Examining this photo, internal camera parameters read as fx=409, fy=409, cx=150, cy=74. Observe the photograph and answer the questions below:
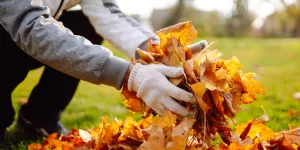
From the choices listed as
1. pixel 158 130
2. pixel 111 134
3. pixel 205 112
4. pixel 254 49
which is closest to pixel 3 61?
pixel 111 134

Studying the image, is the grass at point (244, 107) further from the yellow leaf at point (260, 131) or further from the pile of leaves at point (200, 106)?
the yellow leaf at point (260, 131)

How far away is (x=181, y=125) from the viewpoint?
146cm

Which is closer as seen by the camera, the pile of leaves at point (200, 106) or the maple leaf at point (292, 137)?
the pile of leaves at point (200, 106)

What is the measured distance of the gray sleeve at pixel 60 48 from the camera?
158 centimetres

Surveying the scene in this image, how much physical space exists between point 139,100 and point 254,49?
9012 millimetres

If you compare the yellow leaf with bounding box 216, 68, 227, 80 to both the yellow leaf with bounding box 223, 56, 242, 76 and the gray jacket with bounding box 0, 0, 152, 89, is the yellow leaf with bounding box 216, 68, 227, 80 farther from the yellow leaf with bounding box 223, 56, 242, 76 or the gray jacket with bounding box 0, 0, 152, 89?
the gray jacket with bounding box 0, 0, 152, 89

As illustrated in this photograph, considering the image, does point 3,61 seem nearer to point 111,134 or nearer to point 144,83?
point 111,134

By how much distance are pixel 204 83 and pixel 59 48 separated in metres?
0.58

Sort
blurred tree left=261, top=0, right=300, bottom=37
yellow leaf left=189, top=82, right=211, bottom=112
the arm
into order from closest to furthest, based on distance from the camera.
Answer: yellow leaf left=189, top=82, right=211, bottom=112, the arm, blurred tree left=261, top=0, right=300, bottom=37

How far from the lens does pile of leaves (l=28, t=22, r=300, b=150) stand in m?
1.46

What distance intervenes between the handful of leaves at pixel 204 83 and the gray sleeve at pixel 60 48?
113 millimetres

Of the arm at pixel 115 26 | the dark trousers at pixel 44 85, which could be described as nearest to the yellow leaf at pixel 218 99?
the arm at pixel 115 26

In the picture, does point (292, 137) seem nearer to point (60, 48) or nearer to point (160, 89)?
point (160, 89)

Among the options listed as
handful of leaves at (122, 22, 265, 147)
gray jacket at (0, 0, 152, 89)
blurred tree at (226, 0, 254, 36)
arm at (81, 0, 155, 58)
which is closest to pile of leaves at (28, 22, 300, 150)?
handful of leaves at (122, 22, 265, 147)
